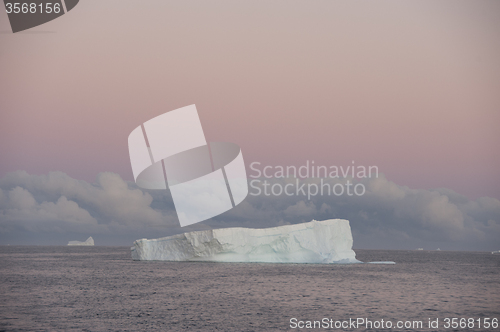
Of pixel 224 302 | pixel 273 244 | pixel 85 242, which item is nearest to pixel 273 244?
pixel 273 244

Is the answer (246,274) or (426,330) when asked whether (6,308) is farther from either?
(246,274)

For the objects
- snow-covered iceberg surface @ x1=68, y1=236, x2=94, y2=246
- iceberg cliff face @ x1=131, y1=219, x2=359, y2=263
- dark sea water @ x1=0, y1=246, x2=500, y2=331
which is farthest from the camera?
snow-covered iceberg surface @ x1=68, y1=236, x2=94, y2=246

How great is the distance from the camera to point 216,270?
36.6 m

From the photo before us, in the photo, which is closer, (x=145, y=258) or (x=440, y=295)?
(x=440, y=295)

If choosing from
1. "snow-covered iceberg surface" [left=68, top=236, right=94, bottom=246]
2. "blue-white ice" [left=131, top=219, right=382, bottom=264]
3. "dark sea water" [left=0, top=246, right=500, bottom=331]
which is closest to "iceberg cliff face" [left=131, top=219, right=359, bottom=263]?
"blue-white ice" [left=131, top=219, right=382, bottom=264]

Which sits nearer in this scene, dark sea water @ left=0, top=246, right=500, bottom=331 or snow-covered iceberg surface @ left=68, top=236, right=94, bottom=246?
dark sea water @ left=0, top=246, right=500, bottom=331

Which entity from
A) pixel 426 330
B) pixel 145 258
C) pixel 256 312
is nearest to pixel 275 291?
pixel 256 312

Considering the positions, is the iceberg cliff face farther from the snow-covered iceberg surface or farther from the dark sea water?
the snow-covered iceberg surface

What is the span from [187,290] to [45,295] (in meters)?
7.03

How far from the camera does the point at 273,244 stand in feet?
134

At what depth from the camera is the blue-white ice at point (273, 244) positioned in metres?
39.9

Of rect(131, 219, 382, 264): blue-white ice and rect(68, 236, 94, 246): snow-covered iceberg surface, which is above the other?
rect(131, 219, 382, 264): blue-white ice

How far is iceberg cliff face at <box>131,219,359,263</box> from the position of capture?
1570 inches

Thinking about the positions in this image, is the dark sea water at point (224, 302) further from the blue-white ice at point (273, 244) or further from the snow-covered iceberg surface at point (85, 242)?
the snow-covered iceberg surface at point (85, 242)
